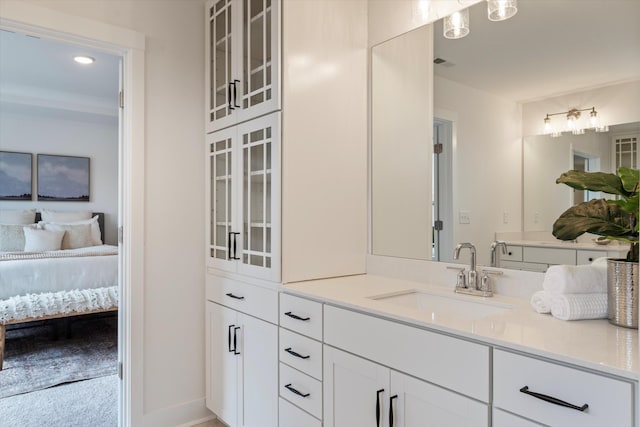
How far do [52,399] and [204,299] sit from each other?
1321 millimetres

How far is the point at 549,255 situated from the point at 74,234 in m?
5.30

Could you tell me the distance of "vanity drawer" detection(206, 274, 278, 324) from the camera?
72.6 inches

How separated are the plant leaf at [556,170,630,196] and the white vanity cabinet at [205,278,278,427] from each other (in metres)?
1.21

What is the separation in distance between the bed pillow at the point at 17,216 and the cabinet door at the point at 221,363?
4.11 metres

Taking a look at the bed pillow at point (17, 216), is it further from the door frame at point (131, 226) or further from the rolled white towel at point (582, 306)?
the rolled white towel at point (582, 306)

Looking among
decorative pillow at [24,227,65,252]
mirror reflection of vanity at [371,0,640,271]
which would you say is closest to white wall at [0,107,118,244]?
decorative pillow at [24,227,65,252]

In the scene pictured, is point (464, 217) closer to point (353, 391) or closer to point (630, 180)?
point (630, 180)

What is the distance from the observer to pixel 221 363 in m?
2.23

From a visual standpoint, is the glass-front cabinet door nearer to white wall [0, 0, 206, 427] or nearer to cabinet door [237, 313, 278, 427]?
white wall [0, 0, 206, 427]

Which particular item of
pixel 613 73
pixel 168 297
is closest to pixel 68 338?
pixel 168 297

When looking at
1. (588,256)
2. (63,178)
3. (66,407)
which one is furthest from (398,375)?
(63,178)

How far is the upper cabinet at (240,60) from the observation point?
72.2 inches

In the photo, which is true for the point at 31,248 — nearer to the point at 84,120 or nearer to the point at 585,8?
the point at 84,120

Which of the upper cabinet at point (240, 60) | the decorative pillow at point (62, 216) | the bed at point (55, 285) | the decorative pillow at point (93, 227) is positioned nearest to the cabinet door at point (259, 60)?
the upper cabinet at point (240, 60)
